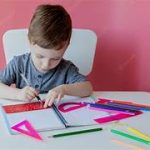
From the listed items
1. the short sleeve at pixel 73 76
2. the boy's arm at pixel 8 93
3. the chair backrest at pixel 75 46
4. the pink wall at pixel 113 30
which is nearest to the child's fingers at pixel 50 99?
the boy's arm at pixel 8 93

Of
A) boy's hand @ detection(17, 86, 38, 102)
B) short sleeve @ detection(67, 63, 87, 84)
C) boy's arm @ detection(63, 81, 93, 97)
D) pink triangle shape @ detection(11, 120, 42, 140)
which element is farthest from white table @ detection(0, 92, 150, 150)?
short sleeve @ detection(67, 63, 87, 84)

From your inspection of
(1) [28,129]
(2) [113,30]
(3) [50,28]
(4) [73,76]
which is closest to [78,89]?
(4) [73,76]

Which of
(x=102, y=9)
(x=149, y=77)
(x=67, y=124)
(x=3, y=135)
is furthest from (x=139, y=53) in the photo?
(x=3, y=135)

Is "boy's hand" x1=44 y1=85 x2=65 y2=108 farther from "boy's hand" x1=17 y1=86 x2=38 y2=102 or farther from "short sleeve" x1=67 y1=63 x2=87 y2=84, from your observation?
"short sleeve" x1=67 y1=63 x2=87 y2=84

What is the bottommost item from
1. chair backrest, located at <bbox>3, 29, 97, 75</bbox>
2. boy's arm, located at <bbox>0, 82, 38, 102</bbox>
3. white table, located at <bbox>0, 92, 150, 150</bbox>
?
white table, located at <bbox>0, 92, 150, 150</bbox>

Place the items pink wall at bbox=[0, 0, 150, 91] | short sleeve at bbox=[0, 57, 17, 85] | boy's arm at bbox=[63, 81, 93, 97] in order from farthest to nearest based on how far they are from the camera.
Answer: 1. pink wall at bbox=[0, 0, 150, 91]
2. short sleeve at bbox=[0, 57, 17, 85]
3. boy's arm at bbox=[63, 81, 93, 97]

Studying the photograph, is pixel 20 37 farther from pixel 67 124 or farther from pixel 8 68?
pixel 67 124

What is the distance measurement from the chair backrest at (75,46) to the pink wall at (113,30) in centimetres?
16

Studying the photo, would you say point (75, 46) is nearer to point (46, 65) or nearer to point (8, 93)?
point (46, 65)

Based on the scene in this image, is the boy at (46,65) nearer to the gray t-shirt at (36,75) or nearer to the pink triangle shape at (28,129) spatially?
the gray t-shirt at (36,75)

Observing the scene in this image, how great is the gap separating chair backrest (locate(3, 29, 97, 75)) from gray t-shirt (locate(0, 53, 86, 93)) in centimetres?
8

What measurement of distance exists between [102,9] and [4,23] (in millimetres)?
422

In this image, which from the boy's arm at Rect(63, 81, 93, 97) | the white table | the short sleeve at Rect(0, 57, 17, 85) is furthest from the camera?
the short sleeve at Rect(0, 57, 17, 85)

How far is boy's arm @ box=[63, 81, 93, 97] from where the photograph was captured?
3.53 ft
